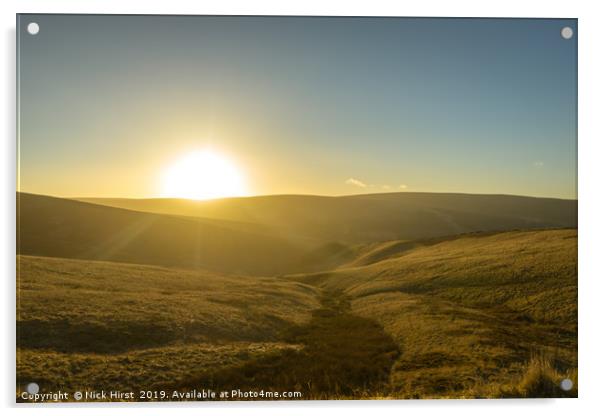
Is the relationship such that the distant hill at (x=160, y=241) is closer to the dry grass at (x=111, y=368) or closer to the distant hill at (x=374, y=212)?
the distant hill at (x=374, y=212)

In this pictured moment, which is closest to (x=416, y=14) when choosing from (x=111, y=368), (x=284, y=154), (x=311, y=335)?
(x=284, y=154)

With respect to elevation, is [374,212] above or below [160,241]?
above

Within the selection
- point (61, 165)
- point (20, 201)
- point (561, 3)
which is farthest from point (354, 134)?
point (20, 201)

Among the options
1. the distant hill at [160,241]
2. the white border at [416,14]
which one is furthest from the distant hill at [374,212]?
the distant hill at [160,241]

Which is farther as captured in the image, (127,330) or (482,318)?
(482,318)

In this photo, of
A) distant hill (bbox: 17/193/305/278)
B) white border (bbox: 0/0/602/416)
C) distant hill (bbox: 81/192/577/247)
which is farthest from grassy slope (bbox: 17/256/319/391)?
distant hill (bbox: 17/193/305/278)

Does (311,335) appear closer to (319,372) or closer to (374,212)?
(319,372)
